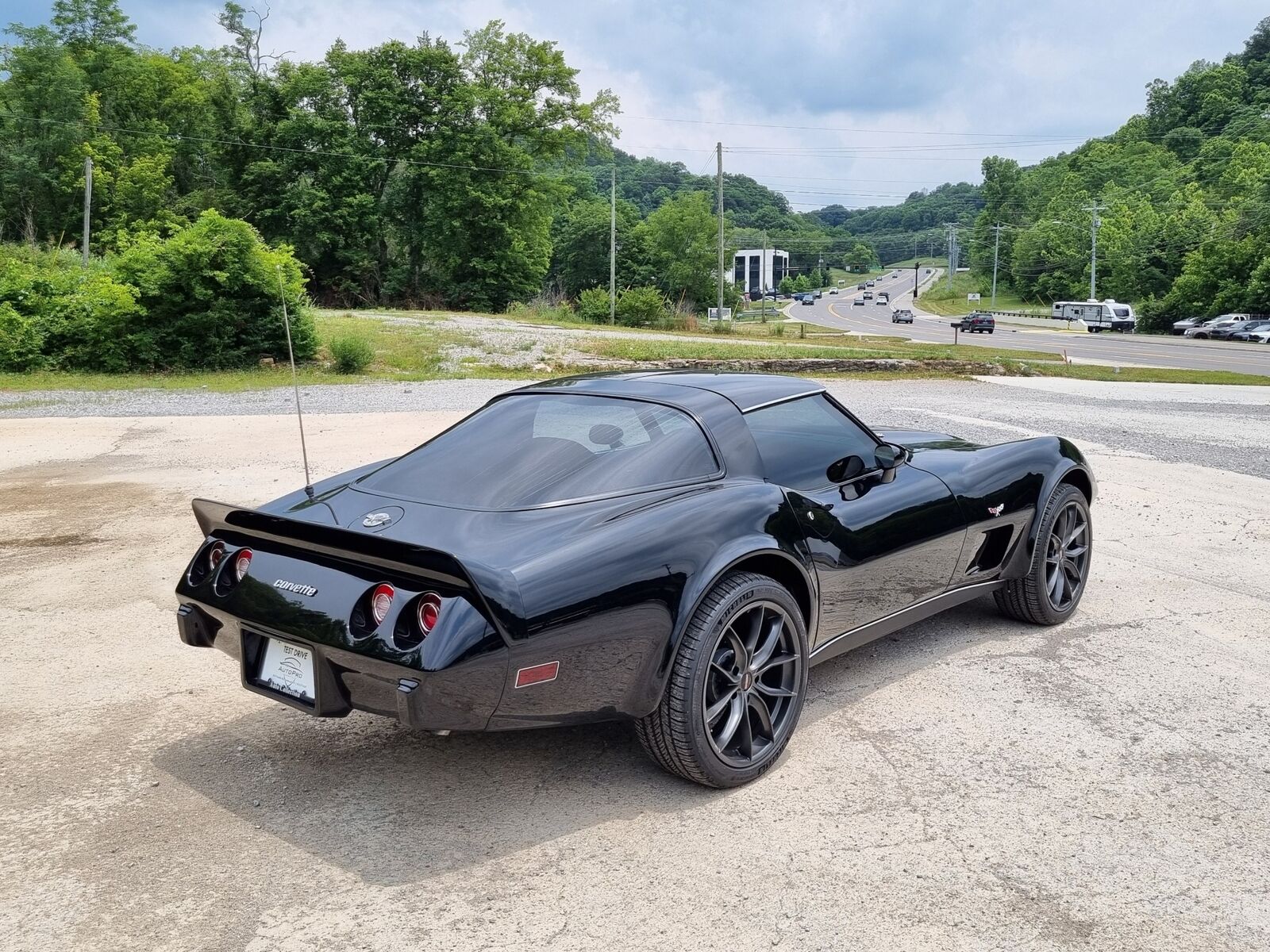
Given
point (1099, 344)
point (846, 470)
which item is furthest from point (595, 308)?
point (846, 470)

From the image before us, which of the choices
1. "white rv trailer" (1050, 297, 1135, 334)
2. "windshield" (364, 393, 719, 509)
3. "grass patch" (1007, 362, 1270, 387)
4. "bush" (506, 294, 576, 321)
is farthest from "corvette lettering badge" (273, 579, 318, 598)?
"white rv trailer" (1050, 297, 1135, 334)

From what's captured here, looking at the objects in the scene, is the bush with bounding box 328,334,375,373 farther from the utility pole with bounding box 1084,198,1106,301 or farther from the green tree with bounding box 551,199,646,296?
the utility pole with bounding box 1084,198,1106,301

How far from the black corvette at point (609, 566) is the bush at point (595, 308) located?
42.3 metres

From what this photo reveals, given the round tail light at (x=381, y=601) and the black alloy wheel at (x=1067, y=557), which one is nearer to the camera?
the round tail light at (x=381, y=601)

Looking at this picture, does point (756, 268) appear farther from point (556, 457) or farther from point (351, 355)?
point (556, 457)

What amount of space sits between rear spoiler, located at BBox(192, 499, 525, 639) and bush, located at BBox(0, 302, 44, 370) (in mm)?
19269

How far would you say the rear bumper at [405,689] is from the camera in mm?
2760

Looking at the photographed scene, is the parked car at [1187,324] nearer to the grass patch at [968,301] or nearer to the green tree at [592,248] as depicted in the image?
the grass patch at [968,301]

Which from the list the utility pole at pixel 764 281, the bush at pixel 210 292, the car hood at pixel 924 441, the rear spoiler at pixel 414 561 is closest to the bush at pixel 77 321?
the bush at pixel 210 292

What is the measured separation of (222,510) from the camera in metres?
3.49

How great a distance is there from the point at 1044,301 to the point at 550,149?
65091 mm

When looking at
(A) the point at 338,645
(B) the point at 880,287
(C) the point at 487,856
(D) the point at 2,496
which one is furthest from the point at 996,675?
(B) the point at 880,287

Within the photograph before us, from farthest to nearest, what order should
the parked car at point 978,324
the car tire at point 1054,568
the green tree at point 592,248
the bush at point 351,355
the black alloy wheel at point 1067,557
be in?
the green tree at point 592,248, the parked car at point 978,324, the bush at point 351,355, the black alloy wheel at point 1067,557, the car tire at point 1054,568

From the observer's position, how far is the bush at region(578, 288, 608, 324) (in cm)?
4712
